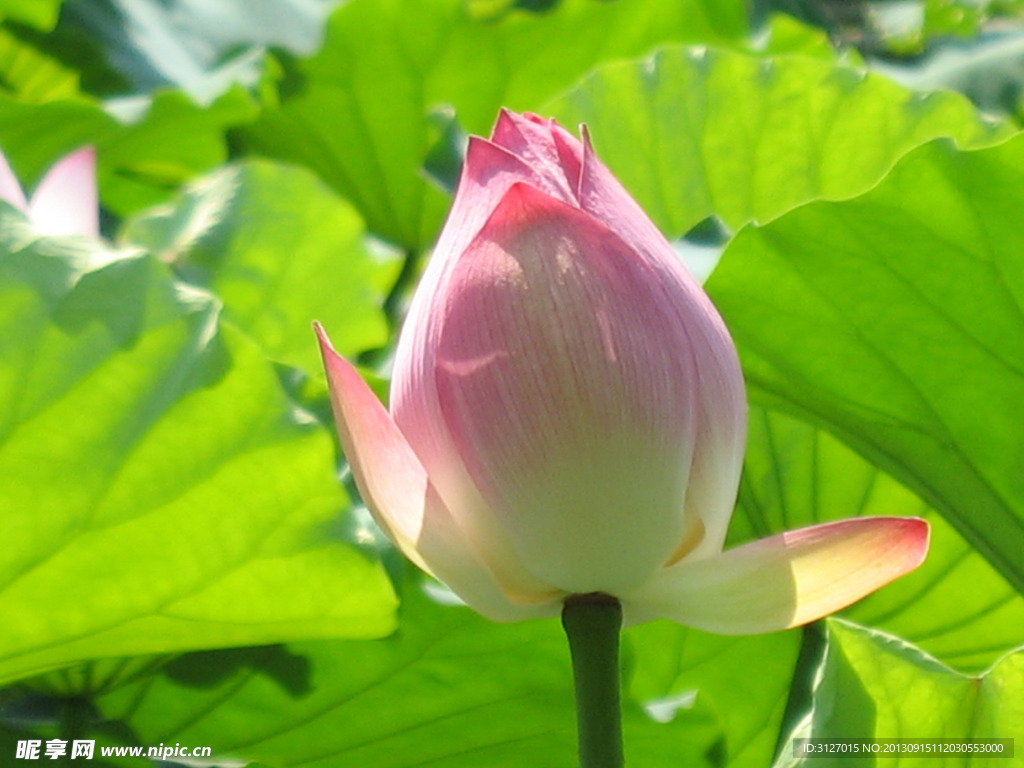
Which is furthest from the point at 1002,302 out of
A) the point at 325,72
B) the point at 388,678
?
the point at 325,72

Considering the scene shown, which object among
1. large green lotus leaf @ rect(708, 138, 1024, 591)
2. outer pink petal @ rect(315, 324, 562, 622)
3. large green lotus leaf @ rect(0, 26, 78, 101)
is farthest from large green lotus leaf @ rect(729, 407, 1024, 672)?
large green lotus leaf @ rect(0, 26, 78, 101)

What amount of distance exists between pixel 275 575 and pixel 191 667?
0.17 meters

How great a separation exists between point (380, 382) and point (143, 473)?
8.8 inches

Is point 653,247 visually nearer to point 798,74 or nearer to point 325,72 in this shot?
point 798,74

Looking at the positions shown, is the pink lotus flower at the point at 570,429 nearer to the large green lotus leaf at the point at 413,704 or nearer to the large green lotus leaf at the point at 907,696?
the large green lotus leaf at the point at 907,696

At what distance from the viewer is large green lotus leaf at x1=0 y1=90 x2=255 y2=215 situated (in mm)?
1075

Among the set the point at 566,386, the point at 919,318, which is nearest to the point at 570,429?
the point at 566,386

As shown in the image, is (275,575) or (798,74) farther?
(798,74)

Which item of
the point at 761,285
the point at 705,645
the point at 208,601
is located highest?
the point at 761,285

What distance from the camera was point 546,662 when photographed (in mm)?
642

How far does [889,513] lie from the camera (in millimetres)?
773

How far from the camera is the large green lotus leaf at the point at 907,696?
49 cm

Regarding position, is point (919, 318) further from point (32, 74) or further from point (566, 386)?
point (32, 74)

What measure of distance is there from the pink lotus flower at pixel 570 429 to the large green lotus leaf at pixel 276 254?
47 cm
